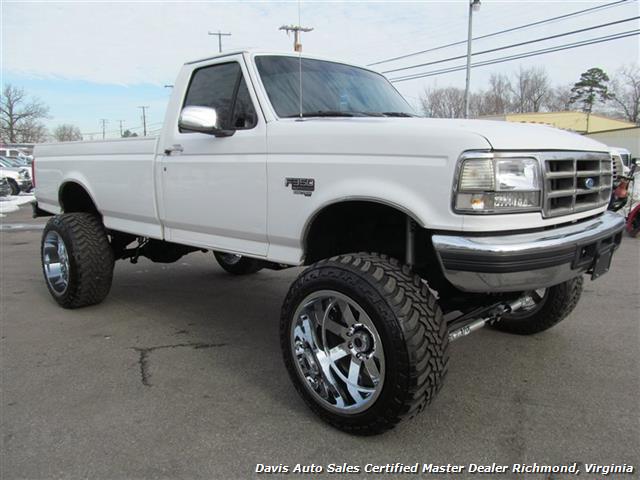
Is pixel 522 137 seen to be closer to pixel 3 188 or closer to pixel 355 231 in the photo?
pixel 355 231

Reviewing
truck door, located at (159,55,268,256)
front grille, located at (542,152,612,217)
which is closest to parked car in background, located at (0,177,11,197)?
truck door, located at (159,55,268,256)

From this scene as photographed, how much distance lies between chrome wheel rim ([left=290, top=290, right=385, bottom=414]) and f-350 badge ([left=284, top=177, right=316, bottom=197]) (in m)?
0.58

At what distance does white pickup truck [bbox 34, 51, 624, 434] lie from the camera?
244cm

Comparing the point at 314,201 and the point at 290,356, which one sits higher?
the point at 314,201

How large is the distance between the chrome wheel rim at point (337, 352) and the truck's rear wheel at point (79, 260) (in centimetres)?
273

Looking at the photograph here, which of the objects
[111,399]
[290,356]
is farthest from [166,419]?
[290,356]

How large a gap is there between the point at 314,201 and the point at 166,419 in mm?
1504

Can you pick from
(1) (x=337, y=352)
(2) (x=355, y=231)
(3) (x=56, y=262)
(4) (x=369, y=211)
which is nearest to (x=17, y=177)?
(3) (x=56, y=262)

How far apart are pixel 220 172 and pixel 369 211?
108cm

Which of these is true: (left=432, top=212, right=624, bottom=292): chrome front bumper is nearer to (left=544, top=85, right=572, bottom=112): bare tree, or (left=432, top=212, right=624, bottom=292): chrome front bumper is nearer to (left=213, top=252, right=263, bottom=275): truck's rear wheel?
(left=213, top=252, right=263, bottom=275): truck's rear wheel

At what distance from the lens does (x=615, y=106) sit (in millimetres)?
61656

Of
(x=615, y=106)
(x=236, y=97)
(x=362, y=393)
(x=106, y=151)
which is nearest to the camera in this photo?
(x=362, y=393)

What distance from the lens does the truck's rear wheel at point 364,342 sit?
2533 mm

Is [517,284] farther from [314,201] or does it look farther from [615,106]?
[615,106]
